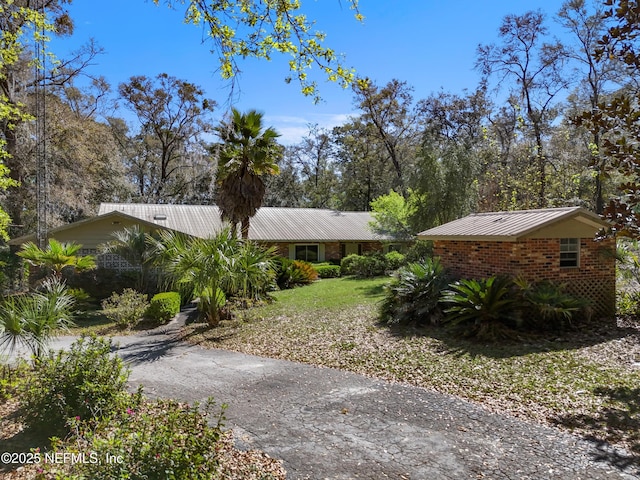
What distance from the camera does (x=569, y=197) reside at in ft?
77.7

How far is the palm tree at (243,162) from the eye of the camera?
1638 cm

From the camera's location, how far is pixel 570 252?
12133 millimetres

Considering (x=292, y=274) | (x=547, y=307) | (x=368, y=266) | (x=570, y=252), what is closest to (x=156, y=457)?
(x=547, y=307)

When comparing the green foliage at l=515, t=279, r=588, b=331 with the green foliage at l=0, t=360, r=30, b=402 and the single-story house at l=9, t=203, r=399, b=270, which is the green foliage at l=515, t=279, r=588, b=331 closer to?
the green foliage at l=0, t=360, r=30, b=402

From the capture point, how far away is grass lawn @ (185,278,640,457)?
6145 millimetres

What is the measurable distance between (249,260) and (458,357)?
6.09 metres

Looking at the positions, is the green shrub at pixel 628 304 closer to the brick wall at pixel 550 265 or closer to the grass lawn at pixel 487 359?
the brick wall at pixel 550 265

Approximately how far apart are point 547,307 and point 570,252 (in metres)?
2.65

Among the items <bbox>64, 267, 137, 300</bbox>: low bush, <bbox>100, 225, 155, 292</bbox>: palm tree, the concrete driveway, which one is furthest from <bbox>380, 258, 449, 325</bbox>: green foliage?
<bbox>64, 267, 137, 300</bbox>: low bush

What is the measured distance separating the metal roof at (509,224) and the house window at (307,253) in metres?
13.9

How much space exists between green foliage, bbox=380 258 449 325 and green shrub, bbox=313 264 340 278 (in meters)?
12.1

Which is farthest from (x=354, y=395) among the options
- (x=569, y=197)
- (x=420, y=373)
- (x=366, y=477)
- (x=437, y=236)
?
(x=569, y=197)

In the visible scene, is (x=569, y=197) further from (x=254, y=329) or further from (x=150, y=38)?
(x=150, y=38)

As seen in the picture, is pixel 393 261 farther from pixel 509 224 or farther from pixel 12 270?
pixel 12 270
